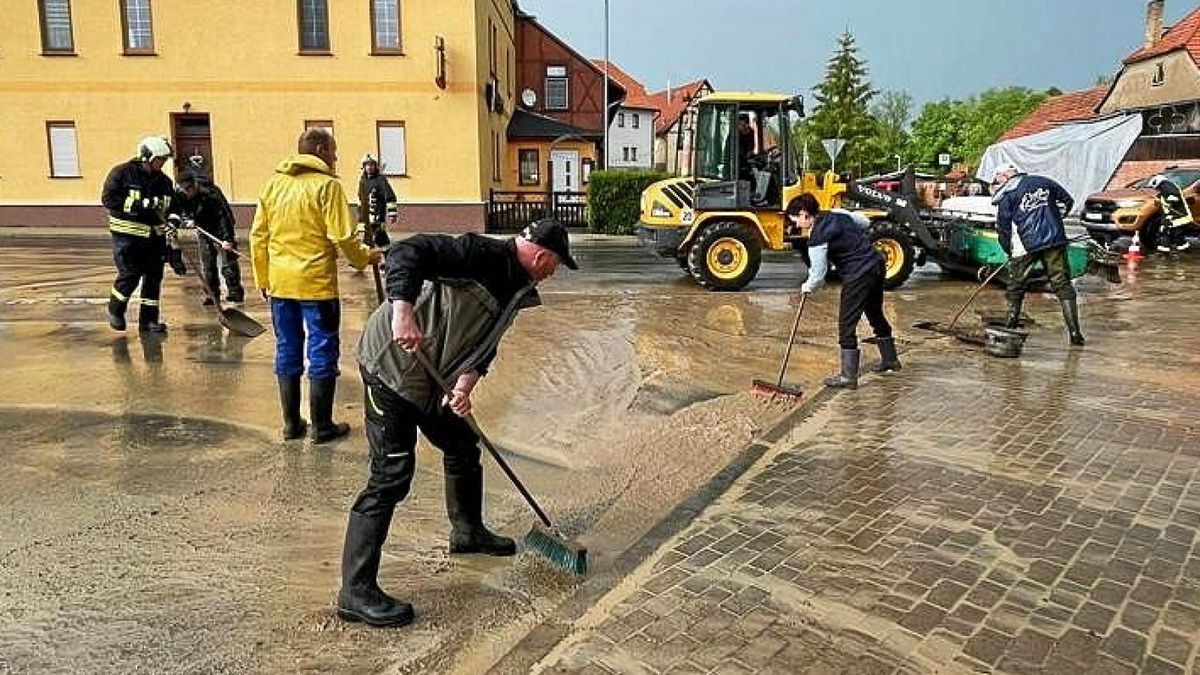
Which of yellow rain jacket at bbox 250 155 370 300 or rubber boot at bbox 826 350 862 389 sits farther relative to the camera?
rubber boot at bbox 826 350 862 389

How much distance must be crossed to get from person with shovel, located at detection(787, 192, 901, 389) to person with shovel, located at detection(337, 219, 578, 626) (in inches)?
163

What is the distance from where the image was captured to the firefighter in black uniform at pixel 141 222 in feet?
27.2

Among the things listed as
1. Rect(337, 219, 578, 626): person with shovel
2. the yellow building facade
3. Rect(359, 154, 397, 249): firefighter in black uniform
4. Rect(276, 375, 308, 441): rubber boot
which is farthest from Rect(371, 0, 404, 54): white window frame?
Rect(337, 219, 578, 626): person with shovel

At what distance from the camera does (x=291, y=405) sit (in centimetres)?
554

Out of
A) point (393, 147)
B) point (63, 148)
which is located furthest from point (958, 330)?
point (63, 148)

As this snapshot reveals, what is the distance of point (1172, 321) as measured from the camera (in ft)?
34.8

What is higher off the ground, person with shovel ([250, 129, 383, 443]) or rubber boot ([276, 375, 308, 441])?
person with shovel ([250, 129, 383, 443])

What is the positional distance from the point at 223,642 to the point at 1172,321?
10.9 metres

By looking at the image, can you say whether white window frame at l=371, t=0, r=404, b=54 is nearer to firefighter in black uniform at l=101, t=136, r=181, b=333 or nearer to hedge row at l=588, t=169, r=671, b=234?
hedge row at l=588, t=169, r=671, b=234

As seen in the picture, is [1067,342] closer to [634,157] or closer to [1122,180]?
[1122,180]

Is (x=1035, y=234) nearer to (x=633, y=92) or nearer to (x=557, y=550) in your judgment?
(x=557, y=550)

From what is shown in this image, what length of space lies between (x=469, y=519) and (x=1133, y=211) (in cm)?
1994

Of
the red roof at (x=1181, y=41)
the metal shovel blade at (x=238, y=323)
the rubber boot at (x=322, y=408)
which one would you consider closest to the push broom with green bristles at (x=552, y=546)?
the rubber boot at (x=322, y=408)

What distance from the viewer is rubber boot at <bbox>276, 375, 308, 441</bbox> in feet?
18.1
